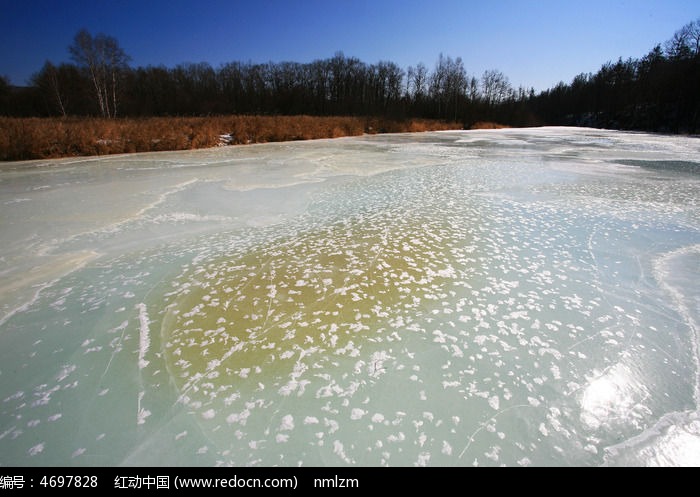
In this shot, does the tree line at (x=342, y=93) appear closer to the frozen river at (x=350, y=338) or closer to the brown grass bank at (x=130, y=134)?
the brown grass bank at (x=130, y=134)

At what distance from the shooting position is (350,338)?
1963 mm

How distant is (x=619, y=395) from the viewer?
155 cm

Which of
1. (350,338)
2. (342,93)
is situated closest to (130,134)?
(350,338)

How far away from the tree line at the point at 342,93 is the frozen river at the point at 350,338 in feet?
88.4

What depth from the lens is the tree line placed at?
3222 centimetres

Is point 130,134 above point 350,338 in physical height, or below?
above

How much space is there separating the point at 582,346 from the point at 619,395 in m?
→ 0.36

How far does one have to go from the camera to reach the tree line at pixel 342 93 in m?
32.2

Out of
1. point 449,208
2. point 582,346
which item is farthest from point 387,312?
point 449,208

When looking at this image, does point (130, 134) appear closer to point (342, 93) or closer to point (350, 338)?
point (350, 338)

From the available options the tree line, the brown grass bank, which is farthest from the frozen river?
the tree line

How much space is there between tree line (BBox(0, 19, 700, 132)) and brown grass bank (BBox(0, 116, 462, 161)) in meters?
11.5

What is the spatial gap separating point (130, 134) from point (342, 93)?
169 ft
